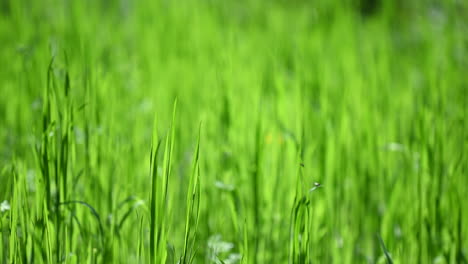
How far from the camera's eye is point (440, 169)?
0.88 metres

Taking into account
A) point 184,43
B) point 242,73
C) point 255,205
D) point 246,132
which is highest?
point 184,43

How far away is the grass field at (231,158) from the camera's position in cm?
65

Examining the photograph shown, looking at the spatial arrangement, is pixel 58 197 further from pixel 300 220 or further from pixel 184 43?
pixel 184 43

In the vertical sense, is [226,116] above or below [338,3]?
below

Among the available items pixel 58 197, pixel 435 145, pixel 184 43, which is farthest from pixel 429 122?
pixel 184 43

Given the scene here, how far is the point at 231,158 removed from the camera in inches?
37.7

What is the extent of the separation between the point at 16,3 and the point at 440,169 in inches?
65.5

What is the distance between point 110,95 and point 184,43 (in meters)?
0.99

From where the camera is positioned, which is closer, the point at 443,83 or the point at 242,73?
the point at 443,83

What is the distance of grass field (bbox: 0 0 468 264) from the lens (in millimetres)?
652

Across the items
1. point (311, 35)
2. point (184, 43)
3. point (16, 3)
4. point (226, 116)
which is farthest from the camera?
point (184, 43)

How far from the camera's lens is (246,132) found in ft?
3.53

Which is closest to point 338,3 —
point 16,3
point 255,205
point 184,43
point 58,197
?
point 184,43

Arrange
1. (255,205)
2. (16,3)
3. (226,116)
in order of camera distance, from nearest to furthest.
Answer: (255,205)
(226,116)
(16,3)
